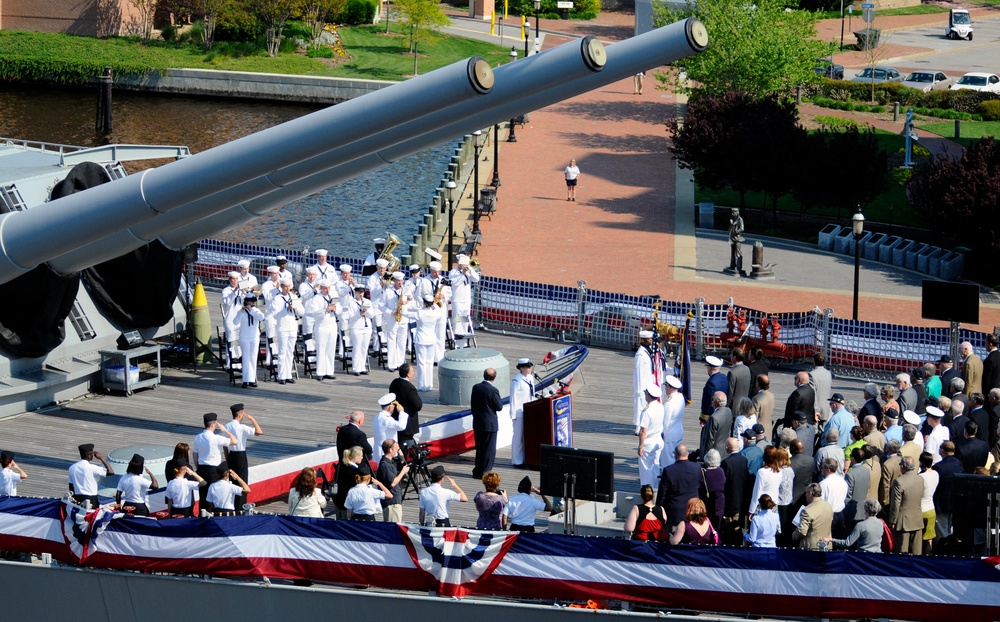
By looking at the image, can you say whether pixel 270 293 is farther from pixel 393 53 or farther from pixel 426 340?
pixel 393 53

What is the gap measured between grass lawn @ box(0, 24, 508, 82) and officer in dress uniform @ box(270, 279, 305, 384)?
4815 cm

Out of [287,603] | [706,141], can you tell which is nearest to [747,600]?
[287,603]

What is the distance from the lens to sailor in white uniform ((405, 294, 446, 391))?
23.0m

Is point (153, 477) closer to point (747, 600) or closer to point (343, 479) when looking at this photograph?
point (343, 479)

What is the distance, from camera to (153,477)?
53.9ft

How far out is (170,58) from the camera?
Answer: 2852 inches

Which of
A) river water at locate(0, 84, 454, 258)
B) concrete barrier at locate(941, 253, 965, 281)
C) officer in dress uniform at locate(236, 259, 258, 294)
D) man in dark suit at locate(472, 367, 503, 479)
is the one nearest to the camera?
man in dark suit at locate(472, 367, 503, 479)

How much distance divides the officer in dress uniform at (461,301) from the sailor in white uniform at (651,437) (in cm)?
768

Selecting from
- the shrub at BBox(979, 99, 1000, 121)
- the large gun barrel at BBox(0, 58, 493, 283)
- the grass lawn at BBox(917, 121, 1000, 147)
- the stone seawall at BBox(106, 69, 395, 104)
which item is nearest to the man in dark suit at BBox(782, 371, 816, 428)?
the large gun barrel at BBox(0, 58, 493, 283)

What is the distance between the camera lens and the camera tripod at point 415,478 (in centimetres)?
1789

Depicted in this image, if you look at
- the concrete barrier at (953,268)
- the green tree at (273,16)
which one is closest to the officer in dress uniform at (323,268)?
the concrete barrier at (953,268)

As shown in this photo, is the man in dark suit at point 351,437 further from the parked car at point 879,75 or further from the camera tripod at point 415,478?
the parked car at point 879,75

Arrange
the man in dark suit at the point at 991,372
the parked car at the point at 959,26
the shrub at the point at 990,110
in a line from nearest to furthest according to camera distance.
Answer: the man in dark suit at the point at 991,372
the shrub at the point at 990,110
the parked car at the point at 959,26

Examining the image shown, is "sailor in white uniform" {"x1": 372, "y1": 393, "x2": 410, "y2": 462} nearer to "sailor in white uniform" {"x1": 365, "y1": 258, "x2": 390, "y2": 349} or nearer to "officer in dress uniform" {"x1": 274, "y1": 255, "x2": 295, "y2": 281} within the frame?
"officer in dress uniform" {"x1": 274, "y1": 255, "x2": 295, "y2": 281}
